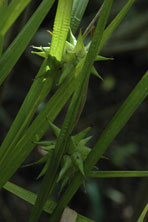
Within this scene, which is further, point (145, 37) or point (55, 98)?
point (145, 37)

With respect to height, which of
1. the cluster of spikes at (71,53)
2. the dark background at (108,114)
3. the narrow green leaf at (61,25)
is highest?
the narrow green leaf at (61,25)

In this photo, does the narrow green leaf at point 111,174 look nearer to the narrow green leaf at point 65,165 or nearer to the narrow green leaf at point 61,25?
the narrow green leaf at point 65,165

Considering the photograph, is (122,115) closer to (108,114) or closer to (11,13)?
(11,13)

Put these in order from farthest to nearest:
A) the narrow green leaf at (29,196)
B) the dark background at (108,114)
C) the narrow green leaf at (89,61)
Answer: the dark background at (108,114) < the narrow green leaf at (29,196) < the narrow green leaf at (89,61)

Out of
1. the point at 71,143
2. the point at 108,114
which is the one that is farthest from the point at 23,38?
the point at 108,114

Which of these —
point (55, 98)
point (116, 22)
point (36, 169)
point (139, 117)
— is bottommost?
point (36, 169)

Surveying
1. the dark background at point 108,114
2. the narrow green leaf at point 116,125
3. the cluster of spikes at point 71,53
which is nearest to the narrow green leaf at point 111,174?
the narrow green leaf at point 116,125

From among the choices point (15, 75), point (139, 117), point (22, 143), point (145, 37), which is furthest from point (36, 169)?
point (22, 143)

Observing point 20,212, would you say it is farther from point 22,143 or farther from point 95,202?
point 22,143
